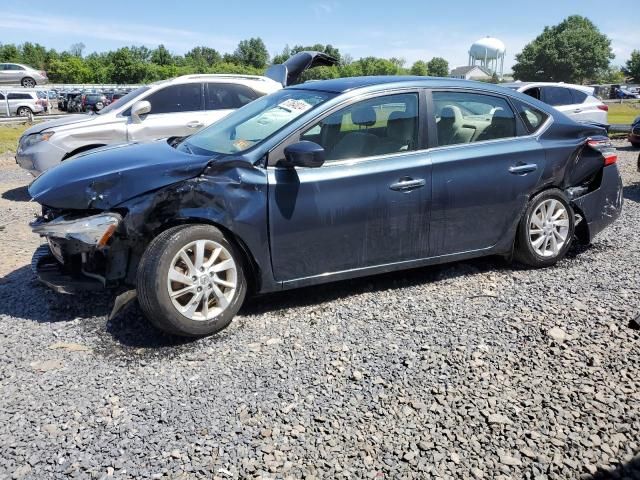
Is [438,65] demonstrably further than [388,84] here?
Yes

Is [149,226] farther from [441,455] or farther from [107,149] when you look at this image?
[441,455]

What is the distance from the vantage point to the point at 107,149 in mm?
4539

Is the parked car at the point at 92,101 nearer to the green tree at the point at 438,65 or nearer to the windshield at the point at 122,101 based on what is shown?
the windshield at the point at 122,101

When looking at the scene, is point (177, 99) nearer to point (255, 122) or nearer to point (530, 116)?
point (255, 122)

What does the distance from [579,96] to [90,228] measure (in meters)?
12.6

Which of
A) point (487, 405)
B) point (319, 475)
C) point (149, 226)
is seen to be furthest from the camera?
point (149, 226)

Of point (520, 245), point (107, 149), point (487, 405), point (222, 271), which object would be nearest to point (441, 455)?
point (487, 405)

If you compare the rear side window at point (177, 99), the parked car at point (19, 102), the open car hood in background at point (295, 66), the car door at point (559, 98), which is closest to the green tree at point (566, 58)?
the parked car at point (19, 102)

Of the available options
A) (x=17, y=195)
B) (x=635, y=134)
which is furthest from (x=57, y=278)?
(x=635, y=134)

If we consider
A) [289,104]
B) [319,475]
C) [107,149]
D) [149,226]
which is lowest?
[319,475]

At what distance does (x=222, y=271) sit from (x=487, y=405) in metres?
1.86

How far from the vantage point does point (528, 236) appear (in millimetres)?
4730

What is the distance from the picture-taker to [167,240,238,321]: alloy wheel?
11.8 ft

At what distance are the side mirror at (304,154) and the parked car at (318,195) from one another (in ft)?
0.03
